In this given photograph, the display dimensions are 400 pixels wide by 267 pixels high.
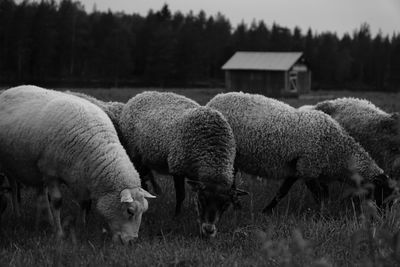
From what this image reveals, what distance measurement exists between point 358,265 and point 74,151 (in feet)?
10.1

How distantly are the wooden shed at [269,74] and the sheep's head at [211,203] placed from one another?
40651 mm

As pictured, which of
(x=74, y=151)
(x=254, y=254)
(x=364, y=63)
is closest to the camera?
(x=254, y=254)

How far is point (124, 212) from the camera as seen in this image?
5836mm

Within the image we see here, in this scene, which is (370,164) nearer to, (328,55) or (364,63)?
(328,55)

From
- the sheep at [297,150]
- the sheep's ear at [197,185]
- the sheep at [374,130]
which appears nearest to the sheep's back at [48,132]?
the sheep's ear at [197,185]

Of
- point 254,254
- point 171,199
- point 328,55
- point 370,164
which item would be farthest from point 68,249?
point 328,55

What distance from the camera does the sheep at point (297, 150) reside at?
7.72 meters

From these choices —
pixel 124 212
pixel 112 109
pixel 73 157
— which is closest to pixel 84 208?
pixel 73 157

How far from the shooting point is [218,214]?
6266 millimetres

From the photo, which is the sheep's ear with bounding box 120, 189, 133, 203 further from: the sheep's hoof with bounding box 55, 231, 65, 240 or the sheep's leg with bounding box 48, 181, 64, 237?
the sheep's leg with bounding box 48, 181, 64, 237

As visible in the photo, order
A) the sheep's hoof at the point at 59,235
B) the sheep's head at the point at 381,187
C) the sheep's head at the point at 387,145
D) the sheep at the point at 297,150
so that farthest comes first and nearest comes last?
the sheep's head at the point at 387,145, the sheep at the point at 297,150, the sheep's head at the point at 381,187, the sheep's hoof at the point at 59,235

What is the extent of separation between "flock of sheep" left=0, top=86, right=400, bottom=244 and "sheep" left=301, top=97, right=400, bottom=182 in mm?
15

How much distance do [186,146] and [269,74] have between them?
140 feet

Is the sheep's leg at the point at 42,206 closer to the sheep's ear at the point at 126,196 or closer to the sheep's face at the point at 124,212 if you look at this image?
the sheep's face at the point at 124,212
